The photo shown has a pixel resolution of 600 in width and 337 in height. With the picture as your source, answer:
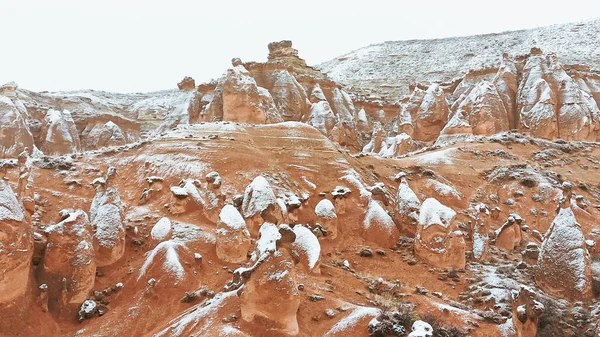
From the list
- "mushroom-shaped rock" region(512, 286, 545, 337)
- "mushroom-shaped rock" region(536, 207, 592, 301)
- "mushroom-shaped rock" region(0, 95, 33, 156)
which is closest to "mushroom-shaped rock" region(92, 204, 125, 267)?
"mushroom-shaped rock" region(512, 286, 545, 337)

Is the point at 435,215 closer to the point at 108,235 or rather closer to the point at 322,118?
the point at 108,235

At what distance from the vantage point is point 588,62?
1925 inches

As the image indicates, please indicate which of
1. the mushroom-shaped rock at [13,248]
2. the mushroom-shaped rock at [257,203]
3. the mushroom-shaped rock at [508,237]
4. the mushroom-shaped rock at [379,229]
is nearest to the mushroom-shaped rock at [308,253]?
the mushroom-shaped rock at [257,203]

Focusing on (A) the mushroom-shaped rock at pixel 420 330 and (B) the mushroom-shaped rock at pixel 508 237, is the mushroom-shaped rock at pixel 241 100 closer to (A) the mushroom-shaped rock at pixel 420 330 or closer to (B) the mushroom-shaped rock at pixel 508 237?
(B) the mushroom-shaped rock at pixel 508 237

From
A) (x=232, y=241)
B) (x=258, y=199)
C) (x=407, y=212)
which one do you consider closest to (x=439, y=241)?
(x=407, y=212)

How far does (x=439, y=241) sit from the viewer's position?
14578 millimetres

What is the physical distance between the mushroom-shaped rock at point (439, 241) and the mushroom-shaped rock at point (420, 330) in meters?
5.67

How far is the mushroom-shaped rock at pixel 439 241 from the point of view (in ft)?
47.3

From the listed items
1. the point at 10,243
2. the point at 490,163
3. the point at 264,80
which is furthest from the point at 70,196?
the point at 264,80

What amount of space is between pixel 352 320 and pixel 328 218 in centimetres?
591

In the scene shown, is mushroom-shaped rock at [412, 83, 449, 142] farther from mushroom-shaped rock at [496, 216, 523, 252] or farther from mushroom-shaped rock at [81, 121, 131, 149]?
mushroom-shaped rock at [81, 121, 131, 149]

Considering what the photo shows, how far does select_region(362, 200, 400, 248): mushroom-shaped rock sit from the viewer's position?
15703mm

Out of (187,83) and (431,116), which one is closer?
(431,116)

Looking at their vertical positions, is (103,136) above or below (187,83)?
below
